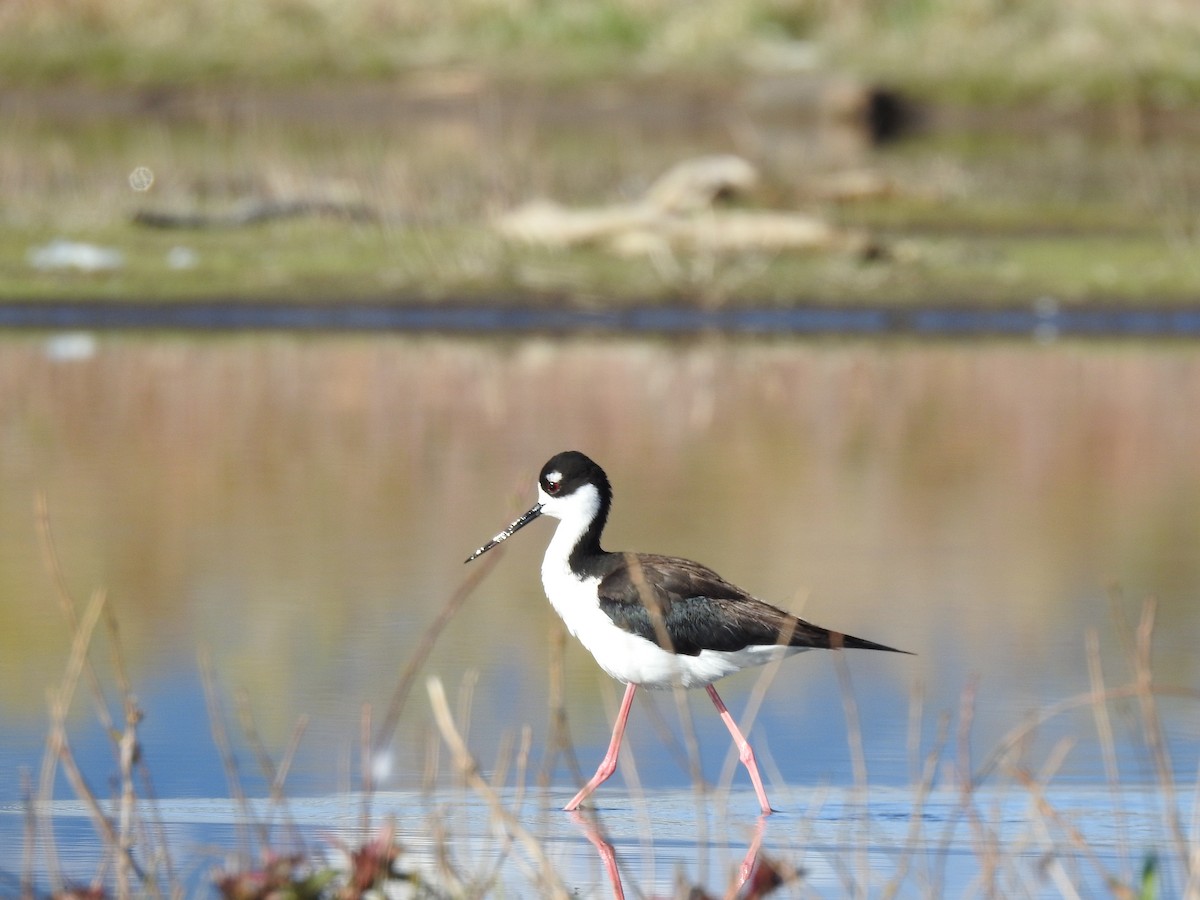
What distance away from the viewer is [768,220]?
59.2ft

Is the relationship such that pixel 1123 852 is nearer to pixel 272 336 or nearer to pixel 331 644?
pixel 331 644

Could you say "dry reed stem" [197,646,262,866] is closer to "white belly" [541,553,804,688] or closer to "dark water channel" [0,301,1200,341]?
"white belly" [541,553,804,688]

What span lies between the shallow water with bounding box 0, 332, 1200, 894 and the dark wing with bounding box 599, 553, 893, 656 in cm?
23

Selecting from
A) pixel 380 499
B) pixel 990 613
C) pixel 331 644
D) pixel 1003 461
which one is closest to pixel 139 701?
pixel 331 644

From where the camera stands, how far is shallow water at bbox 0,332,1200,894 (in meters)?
6.33

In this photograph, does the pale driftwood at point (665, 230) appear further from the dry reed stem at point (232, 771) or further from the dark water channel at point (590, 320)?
the dry reed stem at point (232, 771)

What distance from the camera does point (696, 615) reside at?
627 centimetres

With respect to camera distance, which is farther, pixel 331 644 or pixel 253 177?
pixel 253 177

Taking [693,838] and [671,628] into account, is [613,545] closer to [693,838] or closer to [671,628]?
[671,628]

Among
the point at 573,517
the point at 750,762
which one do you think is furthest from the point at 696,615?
the point at 573,517

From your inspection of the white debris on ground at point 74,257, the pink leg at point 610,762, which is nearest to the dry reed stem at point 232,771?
the pink leg at point 610,762

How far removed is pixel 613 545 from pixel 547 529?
1080 mm

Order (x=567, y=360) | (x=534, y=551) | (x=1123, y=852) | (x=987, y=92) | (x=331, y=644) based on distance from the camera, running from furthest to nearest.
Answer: (x=987, y=92) < (x=567, y=360) < (x=534, y=551) < (x=331, y=644) < (x=1123, y=852)

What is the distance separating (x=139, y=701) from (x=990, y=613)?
2.95 meters
